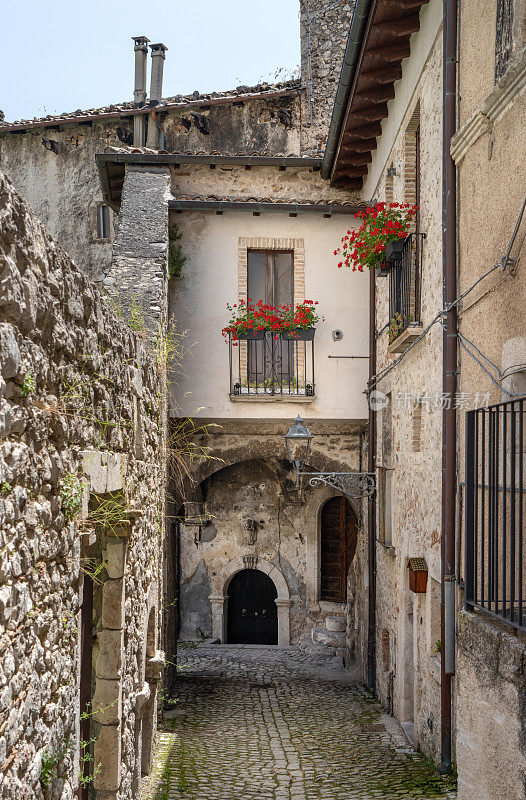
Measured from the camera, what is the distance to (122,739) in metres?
5.49

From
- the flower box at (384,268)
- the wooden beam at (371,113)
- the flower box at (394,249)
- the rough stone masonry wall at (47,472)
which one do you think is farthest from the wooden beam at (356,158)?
the rough stone masonry wall at (47,472)

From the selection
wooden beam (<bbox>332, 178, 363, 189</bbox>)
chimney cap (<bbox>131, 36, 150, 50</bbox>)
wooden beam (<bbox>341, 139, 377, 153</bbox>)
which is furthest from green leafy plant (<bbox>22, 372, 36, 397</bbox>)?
chimney cap (<bbox>131, 36, 150, 50</bbox>)

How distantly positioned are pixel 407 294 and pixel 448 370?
1.79 metres

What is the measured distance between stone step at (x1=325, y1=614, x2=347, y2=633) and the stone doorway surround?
85 centimetres

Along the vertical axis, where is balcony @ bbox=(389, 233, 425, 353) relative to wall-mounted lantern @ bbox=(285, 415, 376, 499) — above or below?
above

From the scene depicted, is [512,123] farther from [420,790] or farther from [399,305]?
[420,790]

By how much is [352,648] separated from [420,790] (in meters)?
7.18

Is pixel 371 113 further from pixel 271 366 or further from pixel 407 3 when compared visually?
pixel 271 366

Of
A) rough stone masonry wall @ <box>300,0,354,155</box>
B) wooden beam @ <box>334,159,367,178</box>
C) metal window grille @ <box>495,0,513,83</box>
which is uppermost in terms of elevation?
rough stone masonry wall @ <box>300,0,354,155</box>

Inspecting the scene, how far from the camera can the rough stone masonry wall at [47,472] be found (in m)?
2.84

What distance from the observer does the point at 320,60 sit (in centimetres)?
1650

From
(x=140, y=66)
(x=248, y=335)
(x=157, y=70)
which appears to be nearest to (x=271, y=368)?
(x=248, y=335)

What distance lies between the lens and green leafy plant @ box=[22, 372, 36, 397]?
3.00 m

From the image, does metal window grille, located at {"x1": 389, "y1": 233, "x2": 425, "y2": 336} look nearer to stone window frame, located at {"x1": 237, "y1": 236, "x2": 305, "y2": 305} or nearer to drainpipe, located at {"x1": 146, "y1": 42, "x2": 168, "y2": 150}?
stone window frame, located at {"x1": 237, "y1": 236, "x2": 305, "y2": 305}
